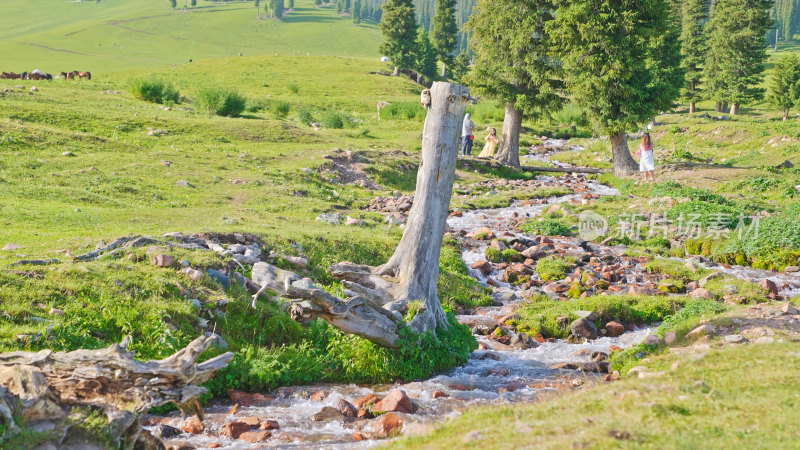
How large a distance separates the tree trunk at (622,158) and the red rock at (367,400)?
2085cm

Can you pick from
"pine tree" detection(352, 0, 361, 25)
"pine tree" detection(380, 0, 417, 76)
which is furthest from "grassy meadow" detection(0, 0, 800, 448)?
"pine tree" detection(352, 0, 361, 25)

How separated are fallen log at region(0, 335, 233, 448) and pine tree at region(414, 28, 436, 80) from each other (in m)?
75.4

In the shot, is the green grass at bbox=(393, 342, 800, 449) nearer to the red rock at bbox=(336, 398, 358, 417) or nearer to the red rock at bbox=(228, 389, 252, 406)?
the red rock at bbox=(336, 398, 358, 417)

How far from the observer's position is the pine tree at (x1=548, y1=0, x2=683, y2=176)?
24.3 m

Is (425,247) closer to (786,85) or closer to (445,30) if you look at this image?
(786,85)

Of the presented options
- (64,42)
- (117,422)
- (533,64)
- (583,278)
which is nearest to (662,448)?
(117,422)

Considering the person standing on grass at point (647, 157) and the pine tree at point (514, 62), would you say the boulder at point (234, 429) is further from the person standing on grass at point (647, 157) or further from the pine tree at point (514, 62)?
the pine tree at point (514, 62)

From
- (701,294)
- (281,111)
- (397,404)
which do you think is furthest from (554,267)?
(281,111)

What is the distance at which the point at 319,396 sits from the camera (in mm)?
8148

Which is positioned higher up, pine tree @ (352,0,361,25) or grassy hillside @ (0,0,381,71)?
pine tree @ (352,0,361,25)

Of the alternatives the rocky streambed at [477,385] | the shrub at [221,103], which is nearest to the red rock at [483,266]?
the rocky streambed at [477,385]

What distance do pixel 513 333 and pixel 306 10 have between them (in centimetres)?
20193

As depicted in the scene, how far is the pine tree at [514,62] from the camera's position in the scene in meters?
27.7

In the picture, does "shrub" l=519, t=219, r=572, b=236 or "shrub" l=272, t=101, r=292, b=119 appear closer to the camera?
"shrub" l=519, t=219, r=572, b=236
